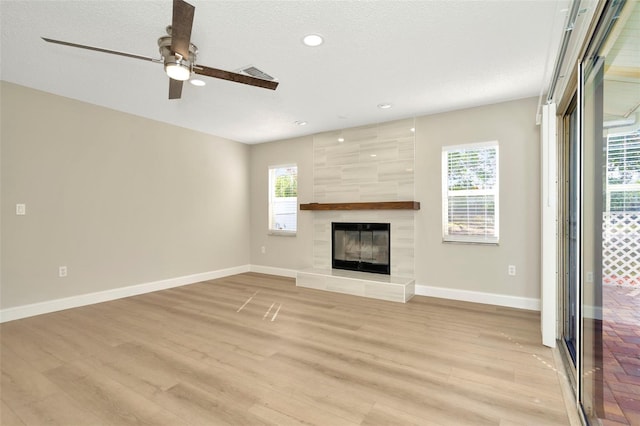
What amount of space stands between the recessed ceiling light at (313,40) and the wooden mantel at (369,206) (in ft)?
8.55

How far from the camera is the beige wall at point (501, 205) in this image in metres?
3.91

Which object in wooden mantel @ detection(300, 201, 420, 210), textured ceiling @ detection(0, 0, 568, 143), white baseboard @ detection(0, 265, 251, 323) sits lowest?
white baseboard @ detection(0, 265, 251, 323)

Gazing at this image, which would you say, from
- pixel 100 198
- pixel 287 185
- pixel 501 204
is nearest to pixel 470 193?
pixel 501 204

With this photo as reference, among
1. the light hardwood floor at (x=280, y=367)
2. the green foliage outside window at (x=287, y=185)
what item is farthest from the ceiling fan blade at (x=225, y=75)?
the green foliage outside window at (x=287, y=185)

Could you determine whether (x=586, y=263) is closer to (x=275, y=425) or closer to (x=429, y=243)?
(x=275, y=425)

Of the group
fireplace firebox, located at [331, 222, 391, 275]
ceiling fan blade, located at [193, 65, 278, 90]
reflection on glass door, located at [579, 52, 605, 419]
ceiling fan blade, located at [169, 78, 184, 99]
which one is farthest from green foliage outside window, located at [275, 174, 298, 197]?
reflection on glass door, located at [579, 52, 605, 419]

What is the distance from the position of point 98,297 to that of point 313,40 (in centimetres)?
422

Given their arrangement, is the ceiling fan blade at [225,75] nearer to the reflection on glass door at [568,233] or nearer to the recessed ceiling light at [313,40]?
the recessed ceiling light at [313,40]

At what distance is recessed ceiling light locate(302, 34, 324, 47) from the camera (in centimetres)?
256

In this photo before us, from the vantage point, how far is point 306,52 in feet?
9.27

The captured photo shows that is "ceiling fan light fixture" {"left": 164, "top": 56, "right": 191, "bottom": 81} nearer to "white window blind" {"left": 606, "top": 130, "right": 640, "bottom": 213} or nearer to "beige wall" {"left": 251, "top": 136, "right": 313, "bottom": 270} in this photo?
"white window blind" {"left": 606, "top": 130, "right": 640, "bottom": 213}

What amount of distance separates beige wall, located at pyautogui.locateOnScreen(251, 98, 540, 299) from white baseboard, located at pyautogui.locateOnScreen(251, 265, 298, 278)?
239cm

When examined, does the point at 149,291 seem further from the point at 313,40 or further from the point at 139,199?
the point at 313,40

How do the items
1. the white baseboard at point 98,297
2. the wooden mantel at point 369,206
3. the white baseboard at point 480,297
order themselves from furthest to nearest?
the wooden mantel at point 369,206 < the white baseboard at point 480,297 < the white baseboard at point 98,297
